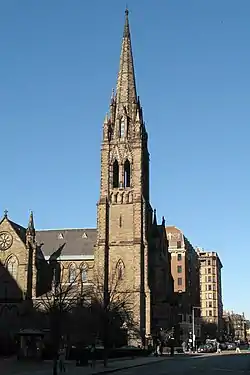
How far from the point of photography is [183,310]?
454ft

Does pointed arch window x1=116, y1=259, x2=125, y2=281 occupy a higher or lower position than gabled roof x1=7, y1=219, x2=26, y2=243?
lower

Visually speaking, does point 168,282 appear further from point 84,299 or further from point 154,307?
point 84,299

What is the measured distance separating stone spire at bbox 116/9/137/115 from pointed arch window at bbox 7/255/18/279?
29.2 meters

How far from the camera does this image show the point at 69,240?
4141 inches

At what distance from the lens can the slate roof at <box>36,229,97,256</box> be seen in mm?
102312

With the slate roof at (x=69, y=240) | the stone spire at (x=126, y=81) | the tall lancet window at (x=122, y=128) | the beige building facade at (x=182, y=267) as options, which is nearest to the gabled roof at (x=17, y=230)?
the slate roof at (x=69, y=240)

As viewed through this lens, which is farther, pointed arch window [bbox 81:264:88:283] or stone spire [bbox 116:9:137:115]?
stone spire [bbox 116:9:137:115]

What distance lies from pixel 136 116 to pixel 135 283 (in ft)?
90.3

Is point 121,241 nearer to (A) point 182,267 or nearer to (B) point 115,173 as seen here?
(B) point 115,173

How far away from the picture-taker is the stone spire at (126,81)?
3959 inches

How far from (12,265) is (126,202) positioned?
2078 centimetres

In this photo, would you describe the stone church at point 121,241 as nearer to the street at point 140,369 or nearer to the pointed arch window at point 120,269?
the pointed arch window at point 120,269

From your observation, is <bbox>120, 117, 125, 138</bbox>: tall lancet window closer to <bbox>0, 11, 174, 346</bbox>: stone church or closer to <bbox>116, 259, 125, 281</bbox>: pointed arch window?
<bbox>0, 11, 174, 346</bbox>: stone church

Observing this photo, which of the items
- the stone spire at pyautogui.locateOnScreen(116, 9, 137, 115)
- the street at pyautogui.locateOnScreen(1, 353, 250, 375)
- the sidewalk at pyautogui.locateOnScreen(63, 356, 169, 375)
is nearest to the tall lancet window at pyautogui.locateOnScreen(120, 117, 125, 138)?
the stone spire at pyautogui.locateOnScreen(116, 9, 137, 115)
